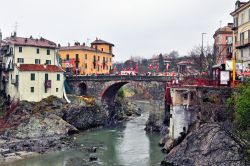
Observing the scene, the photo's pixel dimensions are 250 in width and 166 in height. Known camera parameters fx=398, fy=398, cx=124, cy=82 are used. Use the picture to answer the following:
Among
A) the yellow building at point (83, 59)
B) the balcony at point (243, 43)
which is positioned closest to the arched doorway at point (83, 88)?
the yellow building at point (83, 59)

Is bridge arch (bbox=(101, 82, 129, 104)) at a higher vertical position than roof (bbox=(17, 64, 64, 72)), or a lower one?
lower

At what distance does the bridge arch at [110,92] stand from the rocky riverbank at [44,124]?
2549 millimetres

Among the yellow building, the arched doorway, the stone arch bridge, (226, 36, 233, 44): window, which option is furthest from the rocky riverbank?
(226, 36, 233, 44): window

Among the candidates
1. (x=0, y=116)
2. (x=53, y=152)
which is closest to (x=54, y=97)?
(x=0, y=116)

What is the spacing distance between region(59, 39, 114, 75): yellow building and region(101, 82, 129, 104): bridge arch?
1342 centimetres

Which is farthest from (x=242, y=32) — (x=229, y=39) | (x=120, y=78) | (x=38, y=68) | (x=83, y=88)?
(x=83, y=88)

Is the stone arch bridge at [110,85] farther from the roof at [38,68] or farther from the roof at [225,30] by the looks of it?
the roof at [225,30]

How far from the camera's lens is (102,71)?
10481 cm

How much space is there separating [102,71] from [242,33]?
48795 mm

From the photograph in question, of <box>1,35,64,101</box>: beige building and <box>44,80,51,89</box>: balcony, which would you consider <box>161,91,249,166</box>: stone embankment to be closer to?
<box>44,80,51,89</box>: balcony

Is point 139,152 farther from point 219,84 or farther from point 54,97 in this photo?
point 54,97

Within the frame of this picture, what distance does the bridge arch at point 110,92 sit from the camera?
268 ft

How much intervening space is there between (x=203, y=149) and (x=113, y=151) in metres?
17.7

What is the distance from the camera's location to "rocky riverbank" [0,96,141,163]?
56188 mm
